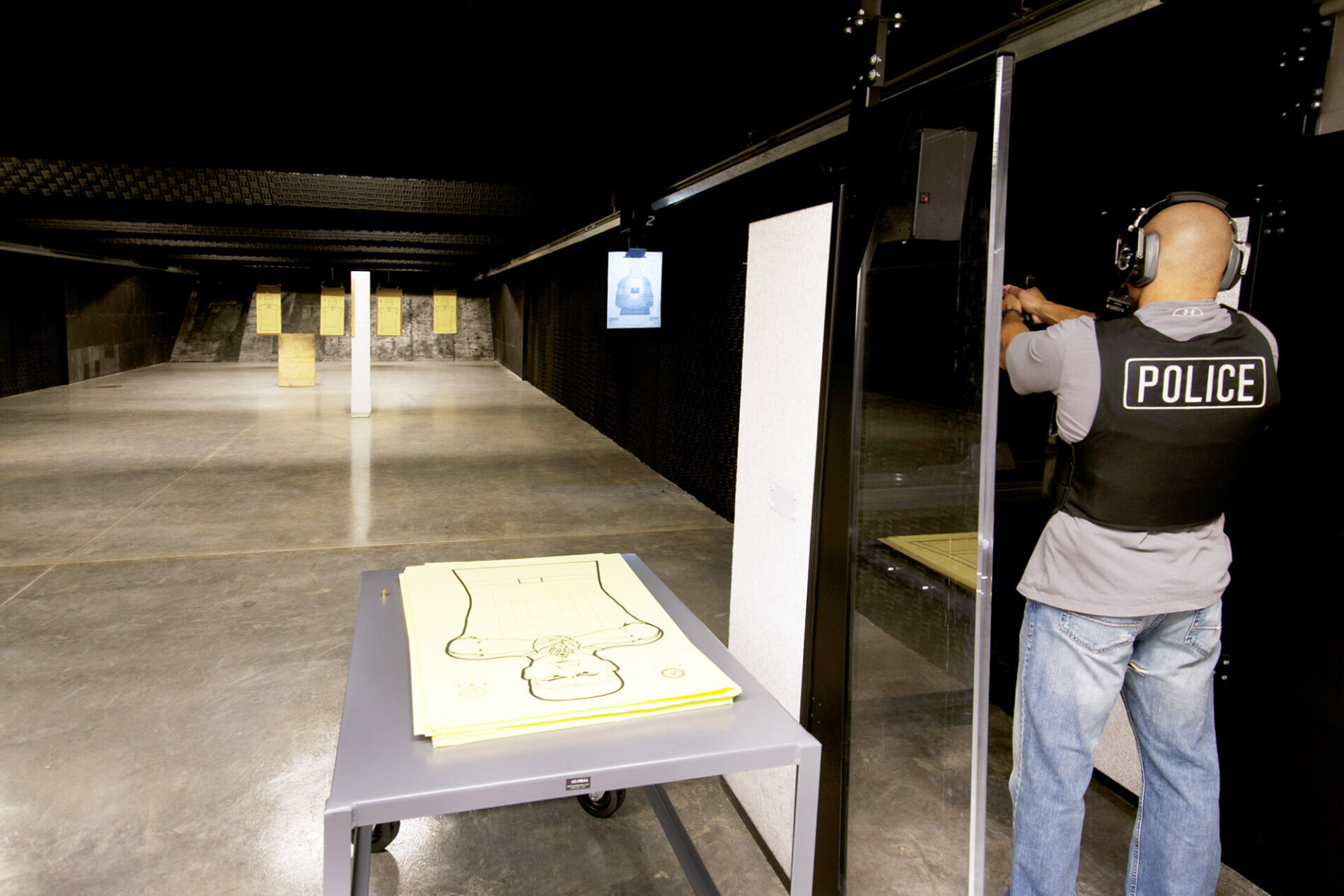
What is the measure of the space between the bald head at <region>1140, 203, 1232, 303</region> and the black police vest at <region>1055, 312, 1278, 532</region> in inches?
3.3

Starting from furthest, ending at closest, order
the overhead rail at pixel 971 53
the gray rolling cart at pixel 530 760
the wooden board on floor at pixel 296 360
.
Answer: the wooden board on floor at pixel 296 360
the overhead rail at pixel 971 53
the gray rolling cart at pixel 530 760

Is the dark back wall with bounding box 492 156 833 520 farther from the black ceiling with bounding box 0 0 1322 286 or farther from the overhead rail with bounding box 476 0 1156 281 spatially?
the black ceiling with bounding box 0 0 1322 286

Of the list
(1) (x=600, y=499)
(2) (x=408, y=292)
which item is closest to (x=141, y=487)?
(1) (x=600, y=499)

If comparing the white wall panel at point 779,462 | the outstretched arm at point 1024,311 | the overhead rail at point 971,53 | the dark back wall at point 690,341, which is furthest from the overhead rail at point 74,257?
the outstretched arm at point 1024,311

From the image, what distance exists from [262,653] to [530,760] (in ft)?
8.55

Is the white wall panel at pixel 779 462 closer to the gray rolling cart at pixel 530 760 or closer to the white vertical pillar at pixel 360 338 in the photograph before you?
the gray rolling cart at pixel 530 760

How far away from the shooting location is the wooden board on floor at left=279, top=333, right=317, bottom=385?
40.3 feet

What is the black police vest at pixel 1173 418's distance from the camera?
1.30m

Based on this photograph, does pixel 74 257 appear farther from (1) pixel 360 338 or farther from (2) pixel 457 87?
(2) pixel 457 87

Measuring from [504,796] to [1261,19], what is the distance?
204cm

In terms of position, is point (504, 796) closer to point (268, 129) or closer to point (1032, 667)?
point (1032, 667)

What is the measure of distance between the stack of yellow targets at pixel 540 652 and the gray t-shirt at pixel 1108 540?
0.68 m

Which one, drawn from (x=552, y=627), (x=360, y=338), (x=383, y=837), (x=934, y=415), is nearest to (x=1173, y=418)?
(x=934, y=415)

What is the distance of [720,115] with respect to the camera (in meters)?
3.19
